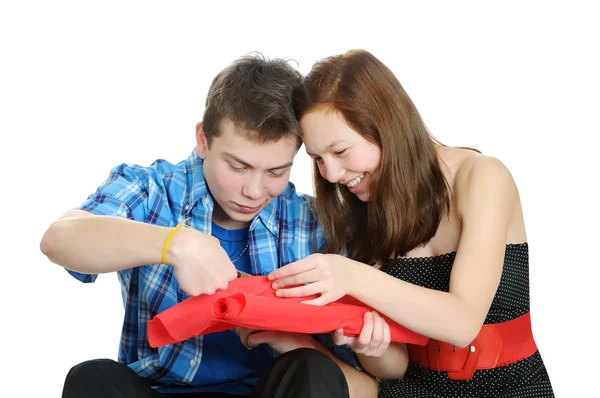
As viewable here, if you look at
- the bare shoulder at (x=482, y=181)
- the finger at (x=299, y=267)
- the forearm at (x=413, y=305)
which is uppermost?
the bare shoulder at (x=482, y=181)

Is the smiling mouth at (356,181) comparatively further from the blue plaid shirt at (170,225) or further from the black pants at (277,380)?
the black pants at (277,380)

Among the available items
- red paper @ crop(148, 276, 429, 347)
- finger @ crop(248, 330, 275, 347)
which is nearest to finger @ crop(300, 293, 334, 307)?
red paper @ crop(148, 276, 429, 347)

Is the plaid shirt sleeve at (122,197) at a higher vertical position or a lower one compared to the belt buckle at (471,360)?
higher

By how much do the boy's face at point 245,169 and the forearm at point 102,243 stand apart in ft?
1.34

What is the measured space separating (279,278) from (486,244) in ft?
1.81

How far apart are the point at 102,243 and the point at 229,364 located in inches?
26.3

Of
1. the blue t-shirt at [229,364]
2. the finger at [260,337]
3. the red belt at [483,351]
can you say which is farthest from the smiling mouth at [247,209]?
the red belt at [483,351]

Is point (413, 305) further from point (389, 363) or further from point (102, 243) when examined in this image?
point (102, 243)

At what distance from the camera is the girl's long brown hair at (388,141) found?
2121 mm

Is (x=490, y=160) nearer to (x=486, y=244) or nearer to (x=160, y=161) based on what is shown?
(x=486, y=244)

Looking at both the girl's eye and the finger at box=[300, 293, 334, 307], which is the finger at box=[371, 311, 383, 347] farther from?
the girl's eye

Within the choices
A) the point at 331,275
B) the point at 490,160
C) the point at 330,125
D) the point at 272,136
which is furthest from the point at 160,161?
the point at 490,160

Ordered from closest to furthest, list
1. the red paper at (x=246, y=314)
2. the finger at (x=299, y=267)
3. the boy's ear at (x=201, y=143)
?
the red paper at (x=246, y=314)
the finger at (x=299, y=267)
the boy's ear at (x=201, y=143)

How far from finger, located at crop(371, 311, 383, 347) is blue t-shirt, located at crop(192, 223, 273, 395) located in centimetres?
47
